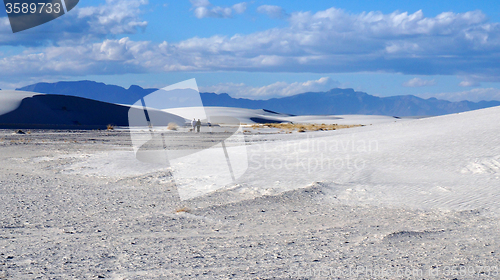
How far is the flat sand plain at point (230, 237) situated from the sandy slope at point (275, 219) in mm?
22

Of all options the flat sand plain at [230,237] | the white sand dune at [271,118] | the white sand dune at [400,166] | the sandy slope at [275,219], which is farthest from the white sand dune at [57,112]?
the flat sand plain at [230,237]

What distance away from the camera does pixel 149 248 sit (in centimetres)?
561

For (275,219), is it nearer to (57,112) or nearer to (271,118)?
(57,112)

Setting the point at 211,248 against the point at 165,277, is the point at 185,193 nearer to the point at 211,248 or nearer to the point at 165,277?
the point at 211,248

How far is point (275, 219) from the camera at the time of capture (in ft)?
24.5

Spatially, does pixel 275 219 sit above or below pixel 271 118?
below

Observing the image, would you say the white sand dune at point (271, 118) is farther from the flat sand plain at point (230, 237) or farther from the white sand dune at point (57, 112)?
the flat sand plain at point (230, 237)

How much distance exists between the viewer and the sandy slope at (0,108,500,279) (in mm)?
4930

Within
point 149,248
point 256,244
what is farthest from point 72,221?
point 256,244

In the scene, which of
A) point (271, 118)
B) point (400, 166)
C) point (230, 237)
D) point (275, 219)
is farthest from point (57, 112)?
point (271, 118)

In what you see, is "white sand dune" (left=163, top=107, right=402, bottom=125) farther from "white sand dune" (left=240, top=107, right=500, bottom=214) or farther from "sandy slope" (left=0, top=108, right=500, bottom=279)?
"sandy slope" (left=0, top=108, right=500, bottom=279)

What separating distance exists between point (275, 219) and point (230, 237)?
4.67 ft

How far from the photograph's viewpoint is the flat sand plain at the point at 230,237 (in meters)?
4.80

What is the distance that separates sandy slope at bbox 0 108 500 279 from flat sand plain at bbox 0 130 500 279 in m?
0.02
